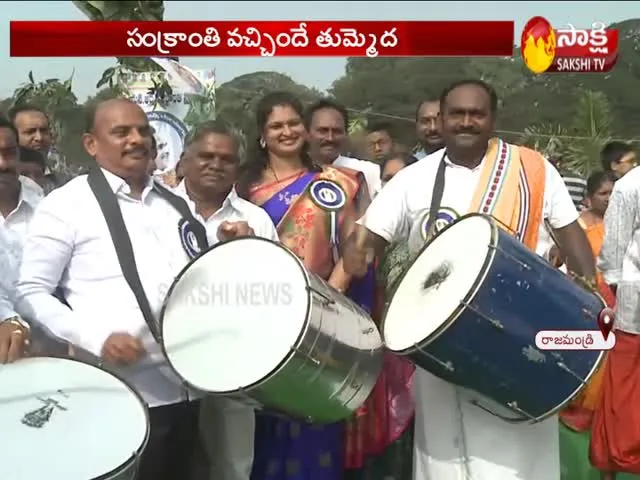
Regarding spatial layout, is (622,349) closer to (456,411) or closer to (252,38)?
(456,411)

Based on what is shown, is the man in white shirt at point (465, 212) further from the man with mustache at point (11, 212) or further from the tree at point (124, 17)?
the man with mustache at point (11, 212)

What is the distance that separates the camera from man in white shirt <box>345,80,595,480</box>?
305 centimetres

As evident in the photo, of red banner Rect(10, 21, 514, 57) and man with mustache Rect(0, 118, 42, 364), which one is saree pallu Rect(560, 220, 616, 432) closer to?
red banner Rect(10, 21, 514, 57)

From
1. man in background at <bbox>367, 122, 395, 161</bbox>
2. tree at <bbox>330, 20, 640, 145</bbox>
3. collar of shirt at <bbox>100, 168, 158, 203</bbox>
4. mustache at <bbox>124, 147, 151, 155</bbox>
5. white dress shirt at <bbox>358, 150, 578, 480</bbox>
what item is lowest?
white dress shirt at <bbox>358, 150, 578, 480</bbox>

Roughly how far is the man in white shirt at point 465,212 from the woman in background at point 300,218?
11cm

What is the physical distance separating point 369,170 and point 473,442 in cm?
84

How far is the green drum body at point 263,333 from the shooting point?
9.04 feet

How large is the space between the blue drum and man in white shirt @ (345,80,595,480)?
16cm

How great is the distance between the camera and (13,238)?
3000 millimetres

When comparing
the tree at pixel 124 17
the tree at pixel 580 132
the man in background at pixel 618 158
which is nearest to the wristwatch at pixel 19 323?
the tree at pixel 124 17

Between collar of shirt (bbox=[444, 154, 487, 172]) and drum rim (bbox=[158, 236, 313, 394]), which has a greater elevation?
collar of shirt (bbox=[444, 154, 487, 172])

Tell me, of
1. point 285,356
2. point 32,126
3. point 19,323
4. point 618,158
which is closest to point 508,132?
point 618,158

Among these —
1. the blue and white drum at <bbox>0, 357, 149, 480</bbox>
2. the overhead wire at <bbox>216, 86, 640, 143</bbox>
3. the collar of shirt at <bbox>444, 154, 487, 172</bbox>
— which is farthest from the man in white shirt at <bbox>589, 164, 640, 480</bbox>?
the blue and white drum at <bbox>0, 357, 149, 480</bbox>

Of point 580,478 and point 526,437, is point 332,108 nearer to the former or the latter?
point 526,437
